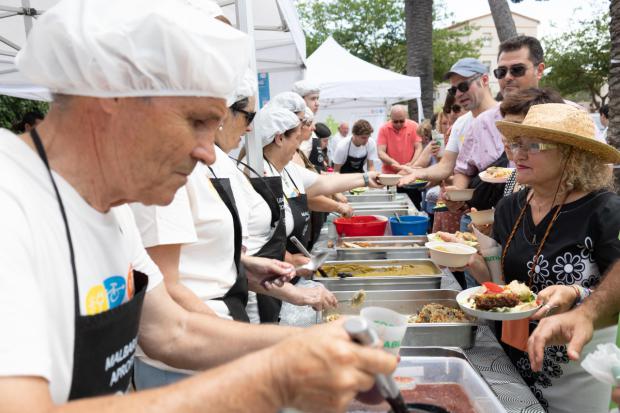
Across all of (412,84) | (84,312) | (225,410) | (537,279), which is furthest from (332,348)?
(412,84)

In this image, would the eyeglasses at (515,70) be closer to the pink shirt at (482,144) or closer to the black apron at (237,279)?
the pink shirt at (482,144)

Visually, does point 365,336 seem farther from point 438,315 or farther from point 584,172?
point 584,172

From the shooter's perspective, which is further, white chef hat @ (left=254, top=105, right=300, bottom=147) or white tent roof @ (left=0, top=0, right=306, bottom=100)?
white tent roof @ (left=0, top=0, right=306, bottom=100)

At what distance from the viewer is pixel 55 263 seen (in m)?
0.77

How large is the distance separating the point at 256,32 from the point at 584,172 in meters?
3.83

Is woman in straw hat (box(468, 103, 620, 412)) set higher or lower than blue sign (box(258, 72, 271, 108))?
lower

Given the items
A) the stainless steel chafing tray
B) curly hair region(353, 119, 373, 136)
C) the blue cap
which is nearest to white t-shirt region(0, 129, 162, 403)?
the stainless steel chafing tray

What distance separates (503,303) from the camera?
1.62 m

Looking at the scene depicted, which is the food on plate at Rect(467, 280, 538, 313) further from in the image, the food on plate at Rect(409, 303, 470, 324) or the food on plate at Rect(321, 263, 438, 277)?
the food on plate at Rect(321, 263, 438, 277)

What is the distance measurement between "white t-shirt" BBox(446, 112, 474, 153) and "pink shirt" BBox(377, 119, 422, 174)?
368 cm

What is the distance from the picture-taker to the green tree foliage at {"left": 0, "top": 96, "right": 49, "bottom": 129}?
846 cm

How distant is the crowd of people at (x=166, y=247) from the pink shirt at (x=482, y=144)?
1.28 m

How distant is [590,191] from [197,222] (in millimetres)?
1450

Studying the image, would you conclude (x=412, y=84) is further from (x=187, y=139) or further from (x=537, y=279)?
(x=187, y=139)
